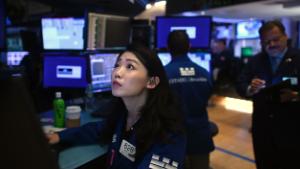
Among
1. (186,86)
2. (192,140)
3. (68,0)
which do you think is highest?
(68,0)

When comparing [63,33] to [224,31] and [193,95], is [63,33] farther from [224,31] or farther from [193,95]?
[224,31]

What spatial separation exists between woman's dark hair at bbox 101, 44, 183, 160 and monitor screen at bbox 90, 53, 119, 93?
3.64 ft

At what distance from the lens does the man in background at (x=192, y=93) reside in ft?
7.07

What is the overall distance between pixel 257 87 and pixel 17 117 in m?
2.04

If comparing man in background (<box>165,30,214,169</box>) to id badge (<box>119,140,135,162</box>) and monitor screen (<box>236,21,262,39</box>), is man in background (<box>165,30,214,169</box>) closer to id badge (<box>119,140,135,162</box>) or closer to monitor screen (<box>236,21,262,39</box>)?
id badge (<box>119,140,135,162</box>)

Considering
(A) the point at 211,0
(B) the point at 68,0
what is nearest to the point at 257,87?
(B) the point at 68,0

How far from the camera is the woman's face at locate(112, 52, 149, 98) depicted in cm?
129

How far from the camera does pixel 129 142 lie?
1314 millimetres

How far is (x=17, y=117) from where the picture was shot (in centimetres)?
38

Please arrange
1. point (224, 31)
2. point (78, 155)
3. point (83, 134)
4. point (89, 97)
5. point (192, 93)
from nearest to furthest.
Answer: point (78, 155)
point (83, 134)
point (192, 93)
point (89, 97)
point (224, 31)

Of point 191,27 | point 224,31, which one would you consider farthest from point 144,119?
point 224,31

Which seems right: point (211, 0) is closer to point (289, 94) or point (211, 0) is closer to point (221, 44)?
point (221, 44)

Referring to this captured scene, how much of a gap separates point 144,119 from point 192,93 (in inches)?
37.5

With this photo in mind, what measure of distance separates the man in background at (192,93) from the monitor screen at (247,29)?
807 cm
